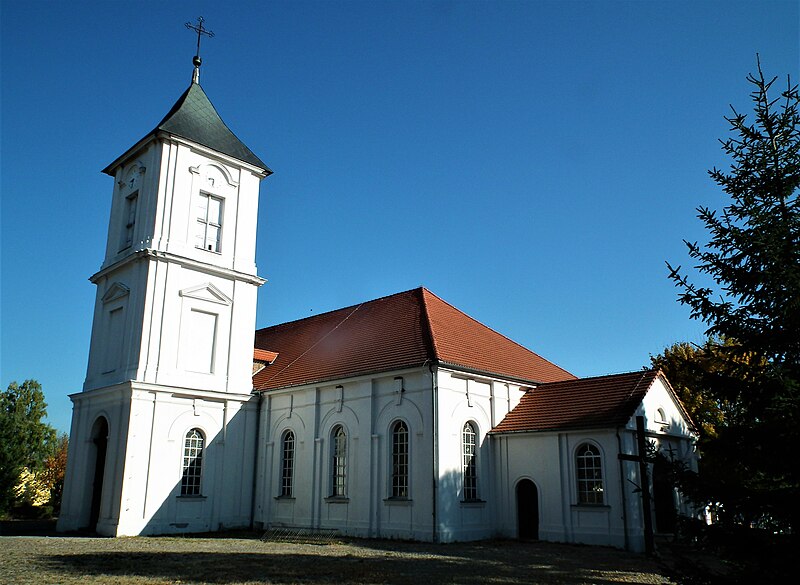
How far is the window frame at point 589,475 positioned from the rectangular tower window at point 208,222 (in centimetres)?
1603

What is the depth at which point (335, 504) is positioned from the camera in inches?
920

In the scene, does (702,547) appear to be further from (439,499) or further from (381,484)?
(381,484)

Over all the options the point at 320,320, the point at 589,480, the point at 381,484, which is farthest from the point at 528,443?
the point at 320,320

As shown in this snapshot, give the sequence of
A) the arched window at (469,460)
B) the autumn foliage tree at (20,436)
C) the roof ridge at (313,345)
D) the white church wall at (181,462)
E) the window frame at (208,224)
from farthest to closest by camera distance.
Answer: the autumn foliage tree at (20,436)
the roof ridge at (313,345)
the window frame at (208,224)
the white church wall at (181,462)
the arched window at (469,460)

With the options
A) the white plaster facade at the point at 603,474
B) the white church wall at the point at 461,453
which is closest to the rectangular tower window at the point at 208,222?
the white church wall at the point at 461,453

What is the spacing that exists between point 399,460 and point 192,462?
8086mm

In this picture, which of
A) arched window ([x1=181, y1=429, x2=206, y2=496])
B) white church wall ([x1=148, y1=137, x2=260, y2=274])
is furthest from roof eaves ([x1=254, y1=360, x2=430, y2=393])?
white church wall ([x1=148, y1=137, x2=260, y2=274])

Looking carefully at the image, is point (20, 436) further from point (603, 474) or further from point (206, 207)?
point (603, 474)

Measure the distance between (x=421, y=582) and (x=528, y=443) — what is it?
10502 millimetres

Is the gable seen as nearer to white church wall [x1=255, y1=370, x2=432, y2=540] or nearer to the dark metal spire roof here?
white church wall [x1=255, y1=370, x2=432, y2=540]

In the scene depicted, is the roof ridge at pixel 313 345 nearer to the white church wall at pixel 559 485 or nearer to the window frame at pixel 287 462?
the window frame at pixel 287 462

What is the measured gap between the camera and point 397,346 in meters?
23.6

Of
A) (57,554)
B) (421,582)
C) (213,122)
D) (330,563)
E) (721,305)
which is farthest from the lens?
(213,122)

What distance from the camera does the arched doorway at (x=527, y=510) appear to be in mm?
21750
